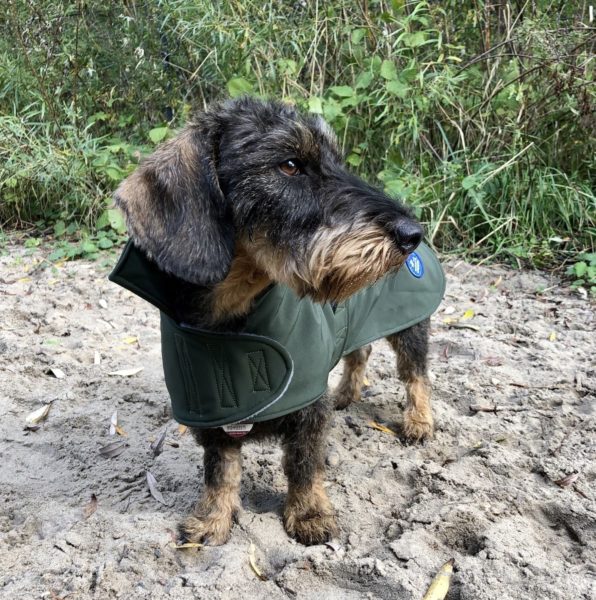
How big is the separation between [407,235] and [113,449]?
2013 mm

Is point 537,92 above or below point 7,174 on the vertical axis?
above

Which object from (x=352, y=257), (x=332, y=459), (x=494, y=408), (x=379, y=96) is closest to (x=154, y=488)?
(x=332, y=459)

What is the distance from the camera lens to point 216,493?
2859 mm

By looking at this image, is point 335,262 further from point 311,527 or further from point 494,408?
point 494,408

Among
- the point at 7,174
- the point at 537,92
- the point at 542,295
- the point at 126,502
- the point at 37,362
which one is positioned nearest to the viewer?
the point at 126,502

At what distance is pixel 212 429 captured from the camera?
2766mm

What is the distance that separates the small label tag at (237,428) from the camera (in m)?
2.62

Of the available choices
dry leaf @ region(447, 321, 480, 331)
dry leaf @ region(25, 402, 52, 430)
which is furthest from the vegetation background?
dry leaf @ region(25, 402, 52, 430)

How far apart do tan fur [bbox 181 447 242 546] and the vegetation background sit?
2997 millimetres

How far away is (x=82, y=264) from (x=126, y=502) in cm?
335

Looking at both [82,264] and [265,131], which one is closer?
[265,131]

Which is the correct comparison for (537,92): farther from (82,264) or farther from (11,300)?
(11,300)

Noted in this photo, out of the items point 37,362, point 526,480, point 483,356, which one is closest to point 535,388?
point 483,356

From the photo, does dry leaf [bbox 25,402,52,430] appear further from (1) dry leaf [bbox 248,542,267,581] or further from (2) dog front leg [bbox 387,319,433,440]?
(2) dog front leg [bbox 387,319,433,440]
